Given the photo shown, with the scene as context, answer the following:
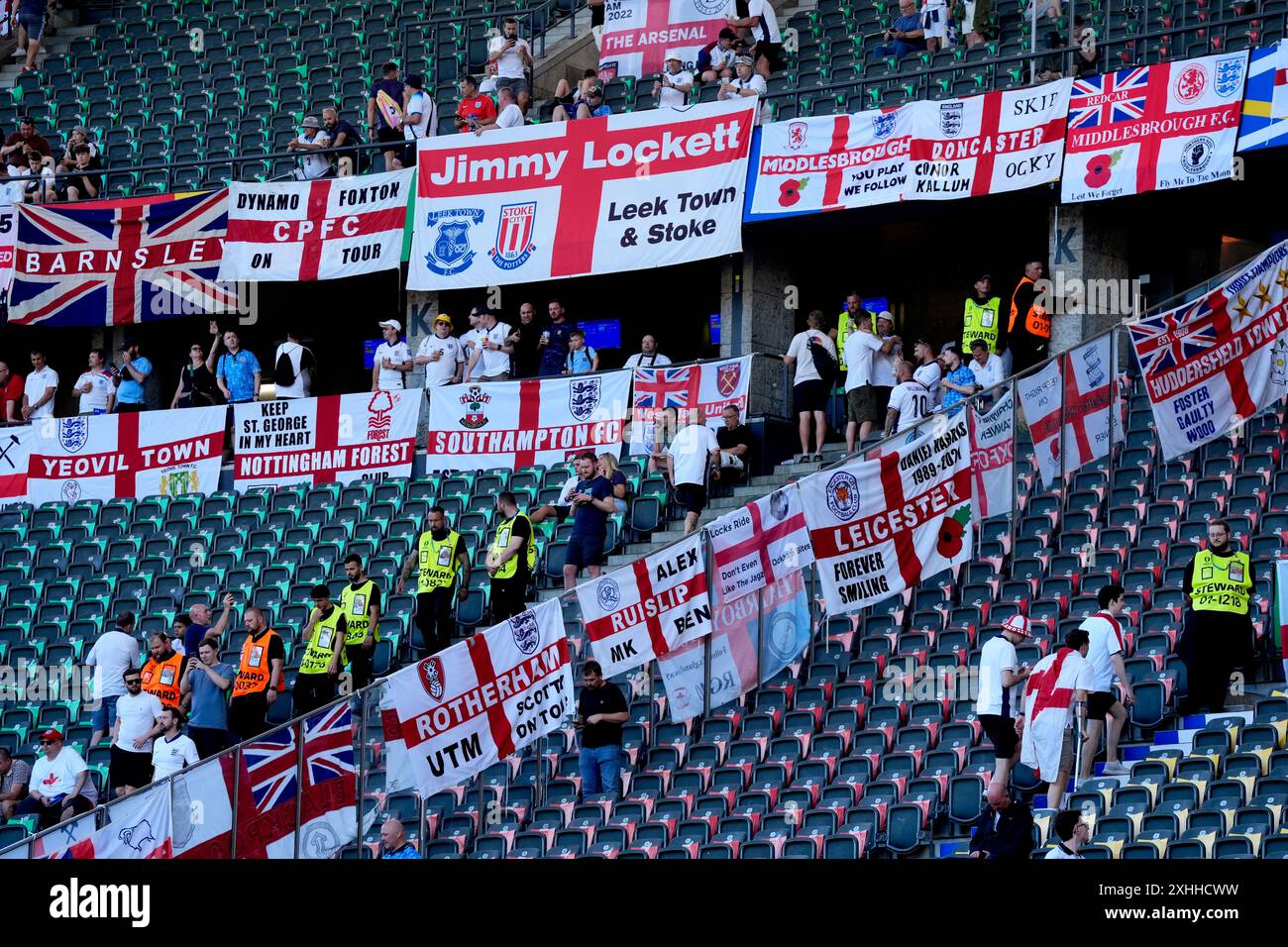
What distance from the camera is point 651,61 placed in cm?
2520

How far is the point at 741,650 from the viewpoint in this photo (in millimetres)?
16344

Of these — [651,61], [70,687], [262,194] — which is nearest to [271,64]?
[262,194]

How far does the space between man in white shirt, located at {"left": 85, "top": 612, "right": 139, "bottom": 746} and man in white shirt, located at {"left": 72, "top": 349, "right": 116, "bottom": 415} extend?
6.17 metres

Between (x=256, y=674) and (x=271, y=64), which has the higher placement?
(x=271, y=64)

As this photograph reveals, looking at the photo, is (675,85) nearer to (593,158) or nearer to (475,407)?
(593,158)

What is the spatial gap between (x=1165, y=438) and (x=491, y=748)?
19.9 feet

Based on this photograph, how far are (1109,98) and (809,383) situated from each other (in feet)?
13.3

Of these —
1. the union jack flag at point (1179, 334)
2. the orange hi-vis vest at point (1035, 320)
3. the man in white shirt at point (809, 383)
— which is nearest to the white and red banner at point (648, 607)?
the union jack flag at point (1179, 334)

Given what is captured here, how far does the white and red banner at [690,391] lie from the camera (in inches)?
815

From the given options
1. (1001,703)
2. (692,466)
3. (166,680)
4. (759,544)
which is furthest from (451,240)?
(1001,703)

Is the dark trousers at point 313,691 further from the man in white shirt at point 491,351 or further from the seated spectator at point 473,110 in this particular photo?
the seated spectator at point 473,110

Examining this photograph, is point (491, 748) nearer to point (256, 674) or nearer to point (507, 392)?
point (256, 674)
